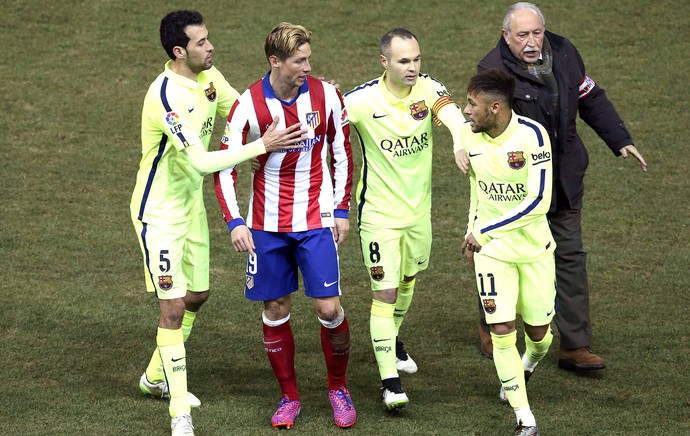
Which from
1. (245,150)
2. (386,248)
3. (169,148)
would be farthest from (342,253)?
(245,150)

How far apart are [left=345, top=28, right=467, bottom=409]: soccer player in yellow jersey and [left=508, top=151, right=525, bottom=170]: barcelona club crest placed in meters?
0.70

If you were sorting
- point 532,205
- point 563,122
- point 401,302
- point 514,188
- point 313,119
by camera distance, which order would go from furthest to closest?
point 401,302 < point 563,122 < point 313,119 < point 514,188 < point 532,205

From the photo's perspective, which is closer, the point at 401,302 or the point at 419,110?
the point at 419,110

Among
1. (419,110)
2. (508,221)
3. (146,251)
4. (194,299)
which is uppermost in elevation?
(419,110)

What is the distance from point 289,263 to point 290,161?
0.69 meters

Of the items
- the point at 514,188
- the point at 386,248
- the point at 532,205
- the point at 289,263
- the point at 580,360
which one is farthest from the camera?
the point at 580,360

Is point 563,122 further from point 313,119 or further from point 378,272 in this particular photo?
point 313,119

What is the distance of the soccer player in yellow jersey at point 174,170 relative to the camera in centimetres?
738

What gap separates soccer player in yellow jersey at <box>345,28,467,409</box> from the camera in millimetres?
7938

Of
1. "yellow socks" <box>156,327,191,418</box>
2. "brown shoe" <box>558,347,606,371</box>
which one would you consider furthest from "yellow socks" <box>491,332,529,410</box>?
"yellow socks" <box>156,327,191,418</box>

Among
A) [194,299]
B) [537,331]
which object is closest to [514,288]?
[537,331]

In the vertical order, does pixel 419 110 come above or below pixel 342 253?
above

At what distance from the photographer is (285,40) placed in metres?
7.24

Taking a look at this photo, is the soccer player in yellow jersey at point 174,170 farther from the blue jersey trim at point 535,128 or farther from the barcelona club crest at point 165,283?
the blue jersey trim at point 535,128
